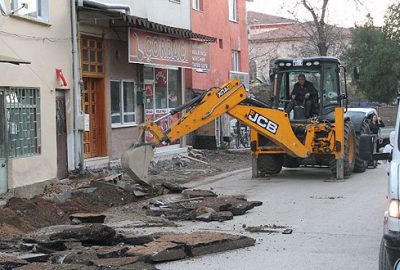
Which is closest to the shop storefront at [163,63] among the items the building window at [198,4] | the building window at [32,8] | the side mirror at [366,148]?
the building window at [32,8]

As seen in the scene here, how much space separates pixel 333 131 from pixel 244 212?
5.18m

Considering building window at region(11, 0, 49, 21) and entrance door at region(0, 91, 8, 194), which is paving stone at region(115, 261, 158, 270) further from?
building window at region(11, 0, 49, 21)

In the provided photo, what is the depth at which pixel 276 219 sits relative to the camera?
1081cm

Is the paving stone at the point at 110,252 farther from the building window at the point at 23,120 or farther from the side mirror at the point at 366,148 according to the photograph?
the building window at the point at 23,120

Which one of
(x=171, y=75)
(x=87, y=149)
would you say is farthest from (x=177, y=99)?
(x=87, y=149)

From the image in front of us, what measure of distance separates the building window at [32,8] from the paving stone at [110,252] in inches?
304

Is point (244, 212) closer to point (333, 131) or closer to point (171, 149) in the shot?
point (333, 131)

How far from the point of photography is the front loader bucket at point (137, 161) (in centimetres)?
1291

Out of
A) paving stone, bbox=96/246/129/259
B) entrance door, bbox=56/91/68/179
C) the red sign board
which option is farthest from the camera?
the red sign board

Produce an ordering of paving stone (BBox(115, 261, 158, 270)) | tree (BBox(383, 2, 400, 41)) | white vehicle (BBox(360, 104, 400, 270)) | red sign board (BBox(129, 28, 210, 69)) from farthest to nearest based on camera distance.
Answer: tree (BBox(383, 2, 400, 41)), red sign board (BBox(129, 28, 210, 69)), paving stone (BBox(115, 261, 158, 270)), white vehicle (BBox(360, 104, 400, 270))

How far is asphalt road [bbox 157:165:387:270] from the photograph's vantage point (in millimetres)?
7738

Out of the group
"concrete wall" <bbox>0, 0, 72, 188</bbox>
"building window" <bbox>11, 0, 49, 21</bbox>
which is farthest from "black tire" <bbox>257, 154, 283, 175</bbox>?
"building window" <bbox>11, 0, 49, 21</bbox>

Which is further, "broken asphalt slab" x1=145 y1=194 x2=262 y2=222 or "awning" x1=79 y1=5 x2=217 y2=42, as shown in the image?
"awning" x1=79 y1=5 x2=217 y2=42

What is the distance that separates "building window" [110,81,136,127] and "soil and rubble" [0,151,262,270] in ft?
6.74
